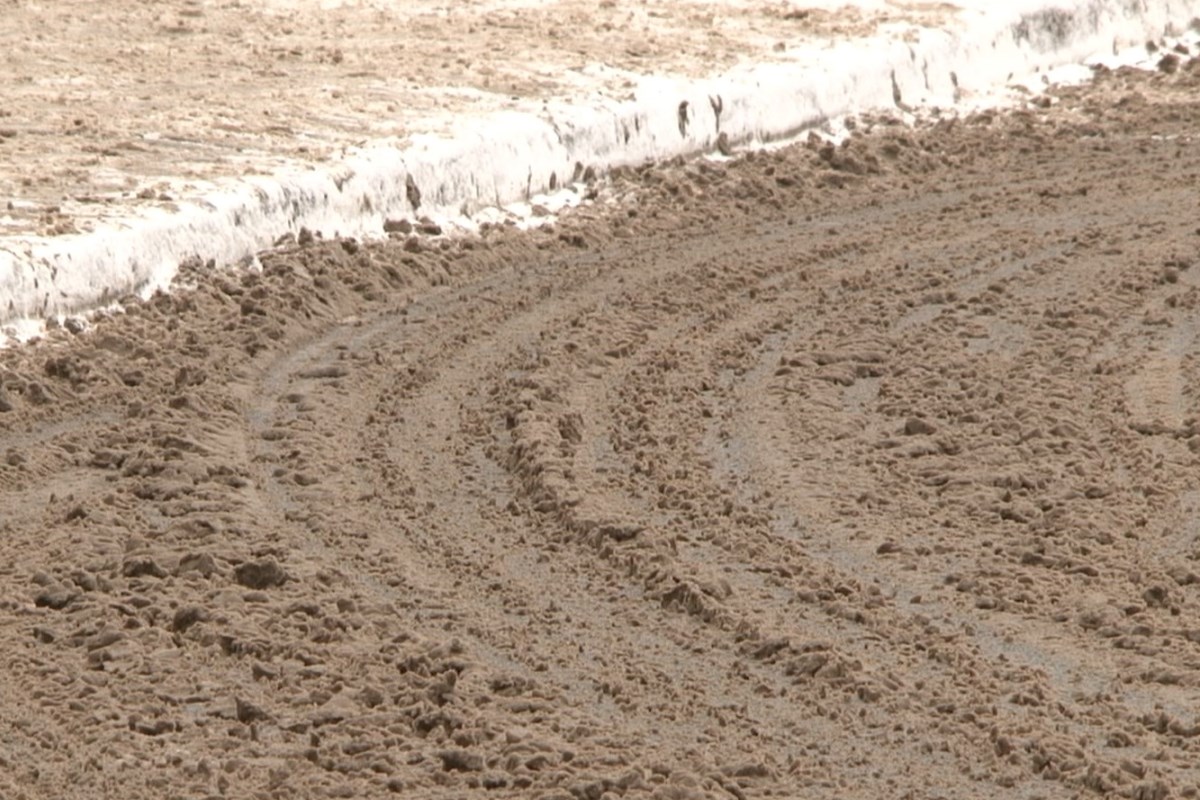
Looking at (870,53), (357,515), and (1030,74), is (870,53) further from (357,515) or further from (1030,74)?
(357,515)

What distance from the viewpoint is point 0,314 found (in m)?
8.87

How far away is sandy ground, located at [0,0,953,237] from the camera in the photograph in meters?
10.4

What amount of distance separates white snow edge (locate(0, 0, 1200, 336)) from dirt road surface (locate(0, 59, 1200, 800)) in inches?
9.7

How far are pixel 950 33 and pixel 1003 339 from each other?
16.7ft

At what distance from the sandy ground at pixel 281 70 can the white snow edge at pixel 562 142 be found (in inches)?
9.0

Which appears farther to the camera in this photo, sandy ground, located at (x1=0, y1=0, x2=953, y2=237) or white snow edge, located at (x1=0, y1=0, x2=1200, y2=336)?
sandy ground, located at (x1=0, y1=0, x2=953, y2=237)

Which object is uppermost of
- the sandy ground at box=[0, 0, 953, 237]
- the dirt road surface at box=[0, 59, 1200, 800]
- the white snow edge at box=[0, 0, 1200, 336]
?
the sandy ground at box=[0, 0, 953, 237]

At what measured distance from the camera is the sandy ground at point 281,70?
10422 mm

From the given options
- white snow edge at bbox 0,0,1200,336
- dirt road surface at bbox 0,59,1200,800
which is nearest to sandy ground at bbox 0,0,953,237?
white snow edge at bbox 0,0,1200,336

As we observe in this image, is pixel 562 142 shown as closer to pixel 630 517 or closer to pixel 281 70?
pixel 281 70

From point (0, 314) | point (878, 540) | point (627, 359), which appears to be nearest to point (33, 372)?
point (0, 314)

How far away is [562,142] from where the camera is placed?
11.5m

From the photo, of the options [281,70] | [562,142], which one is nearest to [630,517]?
[562,142]

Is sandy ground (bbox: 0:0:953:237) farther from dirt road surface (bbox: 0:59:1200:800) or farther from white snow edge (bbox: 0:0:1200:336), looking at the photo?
dirt road surface (bbox: 0:59:1200:800)
